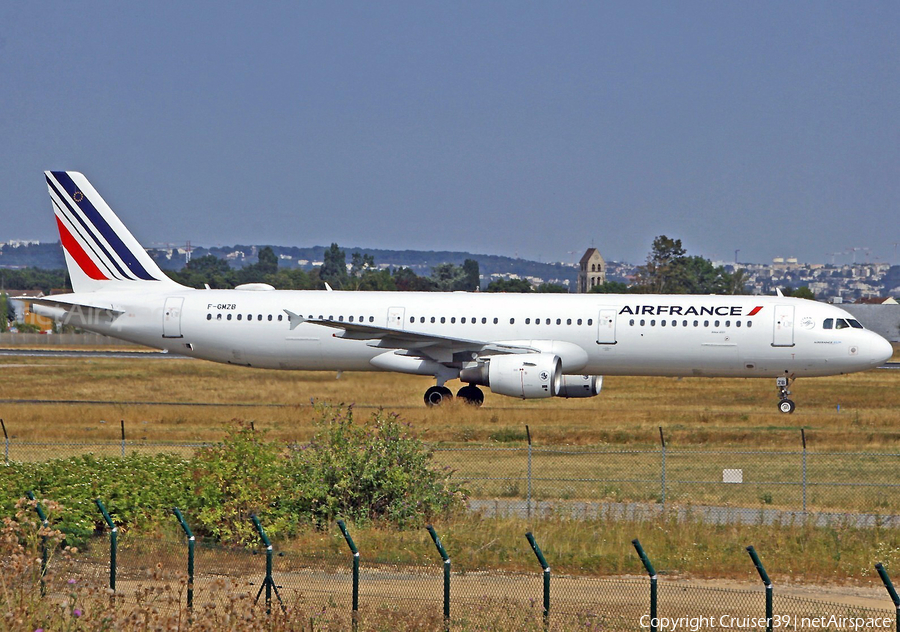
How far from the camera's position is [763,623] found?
12.7 metres

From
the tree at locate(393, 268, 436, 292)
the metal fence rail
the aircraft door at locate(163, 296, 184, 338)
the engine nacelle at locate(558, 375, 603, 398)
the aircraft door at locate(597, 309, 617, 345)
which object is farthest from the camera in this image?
the tree at locate(393, 268, 436, 292)

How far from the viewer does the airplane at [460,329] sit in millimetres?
36094

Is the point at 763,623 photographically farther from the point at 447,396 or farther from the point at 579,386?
the point at 579,386

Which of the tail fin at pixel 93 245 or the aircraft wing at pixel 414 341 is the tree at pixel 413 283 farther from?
the aircraft wing at pixel 414 341

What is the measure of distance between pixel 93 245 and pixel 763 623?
33.4 m

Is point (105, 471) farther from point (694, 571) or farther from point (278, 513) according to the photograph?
point (694, 571)

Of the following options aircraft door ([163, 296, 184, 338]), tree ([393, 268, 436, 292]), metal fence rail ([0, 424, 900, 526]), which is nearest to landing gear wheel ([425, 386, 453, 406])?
metal fence rail ([0, 424, 900, 526])

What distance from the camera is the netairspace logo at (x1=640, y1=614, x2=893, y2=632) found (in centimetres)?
1254

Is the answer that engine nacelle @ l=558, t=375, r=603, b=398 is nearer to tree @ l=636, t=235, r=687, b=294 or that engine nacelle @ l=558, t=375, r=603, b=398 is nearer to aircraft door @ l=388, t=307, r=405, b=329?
aircraft door @ l=388, t=307, r=405, b=329

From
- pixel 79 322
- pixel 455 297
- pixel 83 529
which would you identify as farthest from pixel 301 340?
pixel 83 529

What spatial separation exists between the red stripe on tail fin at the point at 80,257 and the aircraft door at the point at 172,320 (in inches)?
126

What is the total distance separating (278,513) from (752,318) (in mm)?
21575

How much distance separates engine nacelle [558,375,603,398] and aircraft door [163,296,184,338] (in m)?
13.1

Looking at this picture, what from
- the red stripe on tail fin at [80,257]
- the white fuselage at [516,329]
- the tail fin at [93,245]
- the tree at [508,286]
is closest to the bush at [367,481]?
the white fuselage at [516,329]
